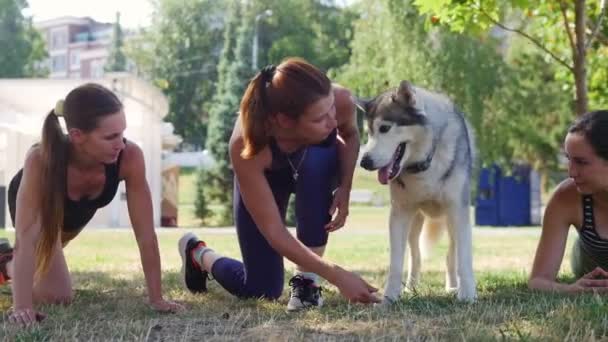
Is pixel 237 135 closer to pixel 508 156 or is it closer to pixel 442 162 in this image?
pixel 442 162

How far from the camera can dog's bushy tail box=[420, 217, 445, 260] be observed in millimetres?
4883

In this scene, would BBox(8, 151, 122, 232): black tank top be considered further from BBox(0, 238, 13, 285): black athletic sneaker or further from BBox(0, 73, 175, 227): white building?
BBox(0, 73, 175, 227): white building

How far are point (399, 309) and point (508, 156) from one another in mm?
18536

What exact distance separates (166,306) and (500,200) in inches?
726

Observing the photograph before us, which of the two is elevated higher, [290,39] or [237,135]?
[290,39]

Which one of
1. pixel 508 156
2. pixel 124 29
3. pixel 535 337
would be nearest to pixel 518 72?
pixel 508 156

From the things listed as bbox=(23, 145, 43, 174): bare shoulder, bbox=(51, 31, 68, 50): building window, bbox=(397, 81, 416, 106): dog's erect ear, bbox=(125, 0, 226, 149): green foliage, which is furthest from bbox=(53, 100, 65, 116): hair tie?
bbox=(51, 31, 68, 50): building window

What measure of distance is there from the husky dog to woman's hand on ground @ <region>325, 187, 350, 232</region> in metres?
0.23

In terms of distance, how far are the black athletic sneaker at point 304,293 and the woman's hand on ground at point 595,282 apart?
1219 millimetres

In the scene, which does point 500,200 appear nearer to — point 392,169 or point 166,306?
point 392,169

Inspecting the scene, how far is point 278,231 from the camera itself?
3564 millimetres

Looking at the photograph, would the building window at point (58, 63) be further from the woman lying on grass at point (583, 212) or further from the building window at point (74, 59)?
the woman lying on grass at point (583, 212)

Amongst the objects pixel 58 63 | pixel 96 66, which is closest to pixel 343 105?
pixel 96 66

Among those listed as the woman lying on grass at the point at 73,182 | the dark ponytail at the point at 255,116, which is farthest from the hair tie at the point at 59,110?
the dark ponytail at the point at 255,116
